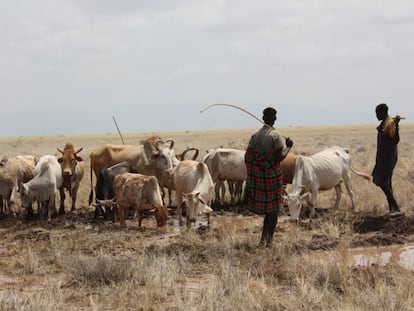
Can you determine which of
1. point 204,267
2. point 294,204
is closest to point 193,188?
point 294,204

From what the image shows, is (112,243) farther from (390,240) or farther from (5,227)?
(390,240)

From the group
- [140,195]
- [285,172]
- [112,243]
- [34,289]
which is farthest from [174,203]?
[34,289]

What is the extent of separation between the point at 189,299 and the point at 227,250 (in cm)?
280

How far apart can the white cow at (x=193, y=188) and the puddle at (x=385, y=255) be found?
3.21 m

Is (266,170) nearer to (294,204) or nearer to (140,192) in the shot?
(294,204)

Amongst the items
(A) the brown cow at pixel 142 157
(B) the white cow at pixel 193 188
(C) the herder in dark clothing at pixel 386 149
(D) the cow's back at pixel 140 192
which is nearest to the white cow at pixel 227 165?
(A) the brown cow at pixel 142 157

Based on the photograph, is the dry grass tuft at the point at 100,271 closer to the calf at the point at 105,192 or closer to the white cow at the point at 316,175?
the white cow at the point at 316,175

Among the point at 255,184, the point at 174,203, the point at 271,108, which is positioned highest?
the point at 271,108

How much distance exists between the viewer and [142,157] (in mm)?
15539

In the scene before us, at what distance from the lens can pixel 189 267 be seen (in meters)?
8.09

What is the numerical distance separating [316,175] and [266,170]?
4348 mm

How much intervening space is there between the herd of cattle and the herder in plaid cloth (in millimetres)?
2097

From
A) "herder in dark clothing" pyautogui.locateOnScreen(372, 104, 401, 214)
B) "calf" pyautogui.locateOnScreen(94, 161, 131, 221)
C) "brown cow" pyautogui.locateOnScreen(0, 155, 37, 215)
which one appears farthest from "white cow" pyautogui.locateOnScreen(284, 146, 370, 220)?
"brown cow" pyautogui.locateOnScreen(0, 155, 37, 215)

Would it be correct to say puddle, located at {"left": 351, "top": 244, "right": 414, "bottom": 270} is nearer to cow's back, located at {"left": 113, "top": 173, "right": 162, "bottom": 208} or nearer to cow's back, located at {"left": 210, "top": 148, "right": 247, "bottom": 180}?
cow's back, located at {"left": 113, "top": 173, "right": 162, "bottom": 208}
